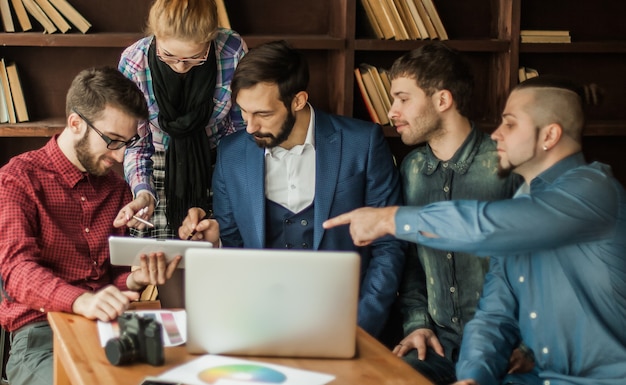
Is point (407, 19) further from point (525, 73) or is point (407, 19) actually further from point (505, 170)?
point (505, 170)

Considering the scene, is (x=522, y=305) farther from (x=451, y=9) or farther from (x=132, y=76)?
(x=451, y=9)

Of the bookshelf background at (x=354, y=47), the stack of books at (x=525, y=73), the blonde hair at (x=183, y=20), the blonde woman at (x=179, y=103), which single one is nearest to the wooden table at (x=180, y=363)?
the blonde woman at (x=179, y=103)

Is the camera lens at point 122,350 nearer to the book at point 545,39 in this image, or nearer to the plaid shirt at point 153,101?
the plaid shirt at point 153,101

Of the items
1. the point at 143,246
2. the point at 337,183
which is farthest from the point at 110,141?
the point at 337,183

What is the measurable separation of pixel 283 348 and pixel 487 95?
8.48 feet

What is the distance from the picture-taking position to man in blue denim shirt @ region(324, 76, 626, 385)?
80.7 inches

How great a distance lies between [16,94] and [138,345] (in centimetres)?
215

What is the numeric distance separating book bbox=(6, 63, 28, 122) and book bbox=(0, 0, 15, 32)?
0.18 metres

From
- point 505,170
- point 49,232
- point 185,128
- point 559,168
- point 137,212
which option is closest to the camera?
point 559,168

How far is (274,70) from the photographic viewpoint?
9.50ft

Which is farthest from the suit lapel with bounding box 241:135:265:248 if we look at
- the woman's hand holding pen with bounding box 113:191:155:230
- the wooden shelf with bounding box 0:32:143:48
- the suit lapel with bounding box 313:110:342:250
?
the wooden shelf with bounding box 0:32:143:48

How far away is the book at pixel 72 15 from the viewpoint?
12.3 feet

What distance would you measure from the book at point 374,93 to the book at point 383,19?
0.17 m

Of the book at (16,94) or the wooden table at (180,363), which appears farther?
the book at (16,94)
